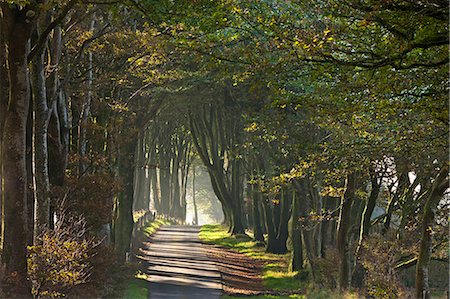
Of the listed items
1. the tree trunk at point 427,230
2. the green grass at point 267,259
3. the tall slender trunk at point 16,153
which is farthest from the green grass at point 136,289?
the tree trunk at point 427,230

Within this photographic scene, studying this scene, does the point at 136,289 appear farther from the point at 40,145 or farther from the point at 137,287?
the point at 40,145

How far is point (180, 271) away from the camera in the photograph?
2952cm

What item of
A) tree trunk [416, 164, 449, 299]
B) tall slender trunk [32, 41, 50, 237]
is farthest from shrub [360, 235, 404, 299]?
tall slender trunk [32, 41, 50, 237]

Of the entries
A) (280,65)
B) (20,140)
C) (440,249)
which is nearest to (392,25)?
(280,65)

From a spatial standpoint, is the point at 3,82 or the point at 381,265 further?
the point at 381,265

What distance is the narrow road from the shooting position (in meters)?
23.3

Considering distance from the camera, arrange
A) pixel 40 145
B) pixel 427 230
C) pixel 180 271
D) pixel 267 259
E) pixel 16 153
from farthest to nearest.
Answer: pixel 267 259
pixel 180 271
pixel 427 230
pixel 40 145
pixel 16 153

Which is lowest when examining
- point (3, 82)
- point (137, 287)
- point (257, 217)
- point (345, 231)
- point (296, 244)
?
point (137, 287)

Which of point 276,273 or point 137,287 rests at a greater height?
point 137,287

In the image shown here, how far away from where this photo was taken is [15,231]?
12039 mm

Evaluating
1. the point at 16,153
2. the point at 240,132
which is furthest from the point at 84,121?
the point at 240,132

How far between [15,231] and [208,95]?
67.4ft

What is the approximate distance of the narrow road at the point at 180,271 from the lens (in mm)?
23281

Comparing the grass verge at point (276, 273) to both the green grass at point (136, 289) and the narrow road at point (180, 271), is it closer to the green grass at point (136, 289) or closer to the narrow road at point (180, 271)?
the narrow road at point (180, 271)
